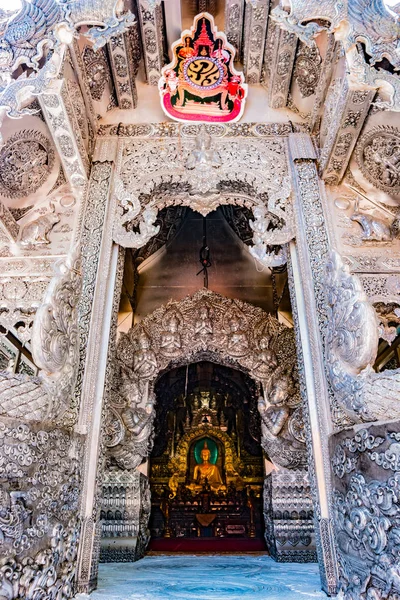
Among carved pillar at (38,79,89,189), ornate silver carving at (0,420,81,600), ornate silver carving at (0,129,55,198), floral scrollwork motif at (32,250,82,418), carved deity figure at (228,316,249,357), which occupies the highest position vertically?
carved pillar at (38,79,89,189)

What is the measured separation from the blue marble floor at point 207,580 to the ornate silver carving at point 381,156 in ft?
10.2

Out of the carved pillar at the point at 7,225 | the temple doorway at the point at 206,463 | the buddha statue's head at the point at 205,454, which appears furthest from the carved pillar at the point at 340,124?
the buddha statue's head at the point at 205,454

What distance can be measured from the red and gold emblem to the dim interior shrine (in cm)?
2

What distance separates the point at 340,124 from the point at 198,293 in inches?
105

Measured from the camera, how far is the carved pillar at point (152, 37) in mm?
3945

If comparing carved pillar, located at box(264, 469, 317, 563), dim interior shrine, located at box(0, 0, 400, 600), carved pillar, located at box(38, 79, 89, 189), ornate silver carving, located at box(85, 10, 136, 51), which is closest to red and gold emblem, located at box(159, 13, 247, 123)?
dim interior shrine, located at box(0, 0, 400, 600)

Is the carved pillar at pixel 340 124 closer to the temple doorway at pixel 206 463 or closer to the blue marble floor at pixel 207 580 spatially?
Result: the temple doorway at pixel 206 463

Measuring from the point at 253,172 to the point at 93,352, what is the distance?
2.30m

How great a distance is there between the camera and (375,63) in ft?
9.57

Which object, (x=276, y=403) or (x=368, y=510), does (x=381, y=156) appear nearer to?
(x=368, y=510)

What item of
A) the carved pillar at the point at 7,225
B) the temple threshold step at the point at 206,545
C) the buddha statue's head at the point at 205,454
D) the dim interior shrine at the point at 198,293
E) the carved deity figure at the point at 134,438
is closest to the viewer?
the dim interior shrine at the point at 198,293

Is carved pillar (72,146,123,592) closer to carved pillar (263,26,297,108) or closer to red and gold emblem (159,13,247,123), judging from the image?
red and gold emblem (159,13,247,123)

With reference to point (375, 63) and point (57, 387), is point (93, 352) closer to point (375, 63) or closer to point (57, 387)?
point (57, 387)

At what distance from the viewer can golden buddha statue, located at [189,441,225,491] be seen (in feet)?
20.0
